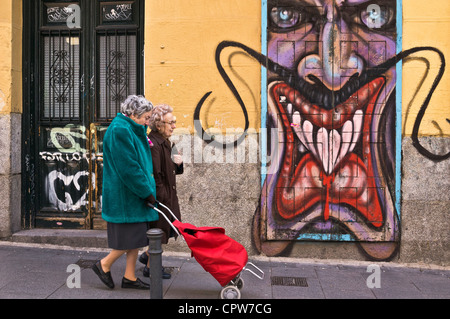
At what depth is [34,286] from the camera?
457 cm

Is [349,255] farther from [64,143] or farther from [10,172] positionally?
[10,172]

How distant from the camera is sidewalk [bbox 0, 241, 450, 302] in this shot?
14.7 ft

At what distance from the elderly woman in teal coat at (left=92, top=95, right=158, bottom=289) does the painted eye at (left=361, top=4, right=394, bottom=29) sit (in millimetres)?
3157

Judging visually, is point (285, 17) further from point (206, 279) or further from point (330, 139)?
point (206, 279)

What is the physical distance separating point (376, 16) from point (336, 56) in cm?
70

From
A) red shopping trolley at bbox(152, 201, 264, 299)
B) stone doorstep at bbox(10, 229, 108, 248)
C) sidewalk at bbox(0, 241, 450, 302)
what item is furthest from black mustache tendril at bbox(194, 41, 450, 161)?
red shopping trolley at bbox(152, 201, 264, 299)

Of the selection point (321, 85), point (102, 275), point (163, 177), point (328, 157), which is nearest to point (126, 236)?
point (102, 275)

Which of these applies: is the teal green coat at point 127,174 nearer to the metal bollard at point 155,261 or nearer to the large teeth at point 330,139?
the metal bollard at point 155,261

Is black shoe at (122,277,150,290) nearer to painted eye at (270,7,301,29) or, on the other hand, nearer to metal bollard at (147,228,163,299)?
metal bollard at (147,228,163,299)

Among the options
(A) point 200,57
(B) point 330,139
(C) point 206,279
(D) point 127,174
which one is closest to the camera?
(D) point 127,174

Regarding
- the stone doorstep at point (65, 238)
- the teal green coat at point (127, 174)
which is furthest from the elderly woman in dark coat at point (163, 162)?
the stone doorstep at point (65, 238)

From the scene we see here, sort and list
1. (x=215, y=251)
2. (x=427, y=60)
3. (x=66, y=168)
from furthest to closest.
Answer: (x=66, y=168) → (x=427, y=60) → (x=215, y=251)

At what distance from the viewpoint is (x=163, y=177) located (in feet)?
15.6

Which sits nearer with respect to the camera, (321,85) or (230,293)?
(230,293)
